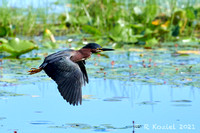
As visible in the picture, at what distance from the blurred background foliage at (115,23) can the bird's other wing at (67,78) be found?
3469 mm

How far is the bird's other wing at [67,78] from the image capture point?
4168 mm

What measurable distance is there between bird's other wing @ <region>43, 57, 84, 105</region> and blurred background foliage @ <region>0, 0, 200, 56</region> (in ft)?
11.4

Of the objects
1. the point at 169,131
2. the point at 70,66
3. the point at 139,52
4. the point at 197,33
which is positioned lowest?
the point at 169,131

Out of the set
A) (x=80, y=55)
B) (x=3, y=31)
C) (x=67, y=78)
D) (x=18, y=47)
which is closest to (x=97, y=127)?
(x=67, y=78)

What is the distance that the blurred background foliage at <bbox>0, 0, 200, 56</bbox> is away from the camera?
8504mm

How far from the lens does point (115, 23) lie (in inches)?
370

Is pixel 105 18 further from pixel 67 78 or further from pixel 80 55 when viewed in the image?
pixel 67 78

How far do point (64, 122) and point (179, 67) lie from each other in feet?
9.41

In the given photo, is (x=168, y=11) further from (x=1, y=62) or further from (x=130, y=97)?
(x=130, y=97)

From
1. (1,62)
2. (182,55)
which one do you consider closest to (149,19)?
(182,55)

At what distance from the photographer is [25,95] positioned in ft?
16.2

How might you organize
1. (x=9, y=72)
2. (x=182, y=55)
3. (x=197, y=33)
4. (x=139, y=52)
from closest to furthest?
(x=9, y=72) < (x=182, y=55) < (x=139, y=52) < (x=197, y=33)

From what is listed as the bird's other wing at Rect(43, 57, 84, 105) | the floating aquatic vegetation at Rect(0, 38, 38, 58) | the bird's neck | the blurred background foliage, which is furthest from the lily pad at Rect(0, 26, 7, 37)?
the bird's other wing at Rect(43, 57, 84, 105)

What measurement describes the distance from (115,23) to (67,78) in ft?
17.0
